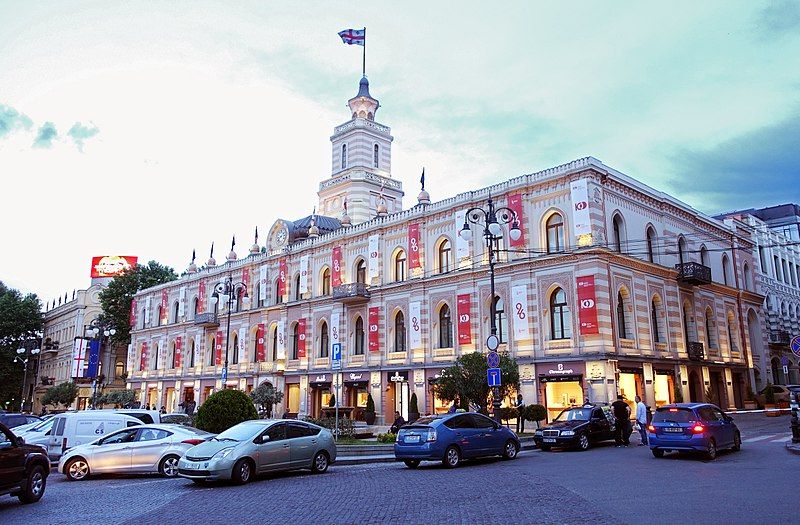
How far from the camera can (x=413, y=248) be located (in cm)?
4072

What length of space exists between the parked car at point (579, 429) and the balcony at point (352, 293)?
21.6 meters

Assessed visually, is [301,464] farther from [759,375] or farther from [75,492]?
[759,375]

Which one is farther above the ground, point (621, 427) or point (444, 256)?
point (444, 256)

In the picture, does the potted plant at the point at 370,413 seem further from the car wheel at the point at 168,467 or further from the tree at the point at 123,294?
the tree at the point at 123,294

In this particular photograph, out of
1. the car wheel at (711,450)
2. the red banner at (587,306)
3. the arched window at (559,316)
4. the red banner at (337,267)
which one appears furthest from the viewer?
the red banner at (337,267)

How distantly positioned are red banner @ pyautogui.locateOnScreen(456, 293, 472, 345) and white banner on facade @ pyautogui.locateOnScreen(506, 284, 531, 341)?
2.84 meters

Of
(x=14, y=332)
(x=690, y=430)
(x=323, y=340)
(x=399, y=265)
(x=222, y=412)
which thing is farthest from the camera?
(x=14, y=332)

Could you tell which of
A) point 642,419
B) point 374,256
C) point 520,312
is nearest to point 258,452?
point 642,419

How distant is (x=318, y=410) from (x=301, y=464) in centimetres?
3027

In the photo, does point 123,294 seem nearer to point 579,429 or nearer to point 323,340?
point 323,340

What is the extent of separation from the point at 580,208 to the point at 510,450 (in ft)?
54.8

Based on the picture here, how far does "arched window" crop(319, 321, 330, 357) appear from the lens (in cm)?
4656

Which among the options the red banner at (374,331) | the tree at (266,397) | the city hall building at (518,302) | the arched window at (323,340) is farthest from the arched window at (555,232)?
the arched window at (323,340)

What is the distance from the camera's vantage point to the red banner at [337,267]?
46.1m
